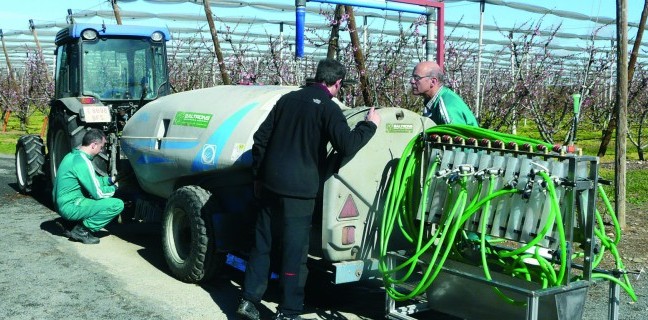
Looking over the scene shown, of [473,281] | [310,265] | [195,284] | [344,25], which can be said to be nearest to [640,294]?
[473,281]

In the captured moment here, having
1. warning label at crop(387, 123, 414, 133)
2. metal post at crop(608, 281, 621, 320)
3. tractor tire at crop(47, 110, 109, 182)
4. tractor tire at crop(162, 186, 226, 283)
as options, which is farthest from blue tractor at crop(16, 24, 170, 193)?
metal post at crop(608, 281, 621, 320)

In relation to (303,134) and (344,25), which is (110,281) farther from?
(344,25)

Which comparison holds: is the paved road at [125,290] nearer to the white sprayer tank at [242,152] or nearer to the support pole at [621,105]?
the white sprayer tank at [242,152]

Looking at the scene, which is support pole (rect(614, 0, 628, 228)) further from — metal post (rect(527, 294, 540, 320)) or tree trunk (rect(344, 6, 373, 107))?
metal post (rect(527, 294, 540, 320))

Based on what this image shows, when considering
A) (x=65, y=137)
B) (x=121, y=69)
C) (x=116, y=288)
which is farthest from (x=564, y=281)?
(x=65, y=137)

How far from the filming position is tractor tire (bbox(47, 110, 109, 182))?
925 centimetres

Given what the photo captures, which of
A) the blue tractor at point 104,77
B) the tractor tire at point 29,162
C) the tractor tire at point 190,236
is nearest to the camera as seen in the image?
the tractor tire at point 190,236

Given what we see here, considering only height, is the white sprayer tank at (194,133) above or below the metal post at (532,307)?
above

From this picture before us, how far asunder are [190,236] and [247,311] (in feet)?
4.61

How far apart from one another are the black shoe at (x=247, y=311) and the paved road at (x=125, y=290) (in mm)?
283

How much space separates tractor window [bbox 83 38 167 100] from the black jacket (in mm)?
5211

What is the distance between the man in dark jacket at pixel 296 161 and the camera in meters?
5.12

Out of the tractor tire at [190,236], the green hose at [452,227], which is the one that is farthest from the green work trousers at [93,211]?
the green hose at [452,227]

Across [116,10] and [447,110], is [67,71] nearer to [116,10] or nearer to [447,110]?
[447,110]
